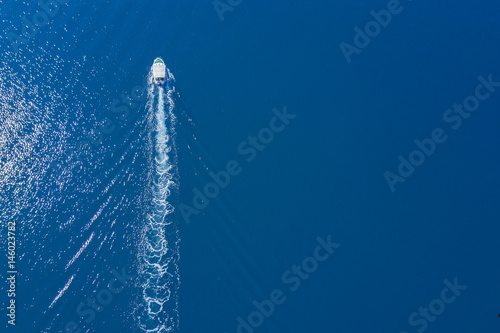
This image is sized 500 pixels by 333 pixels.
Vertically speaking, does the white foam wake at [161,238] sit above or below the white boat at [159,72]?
below

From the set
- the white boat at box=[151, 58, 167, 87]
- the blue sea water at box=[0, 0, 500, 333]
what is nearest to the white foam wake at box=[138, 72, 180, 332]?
the blue sea water at box=[0, 0, 500, 333]

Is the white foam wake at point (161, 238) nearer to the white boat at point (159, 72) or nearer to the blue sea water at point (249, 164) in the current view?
the blue sea water at point (249, 164)

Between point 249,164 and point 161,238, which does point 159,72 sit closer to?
point 249,164

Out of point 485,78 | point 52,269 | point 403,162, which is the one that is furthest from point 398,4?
point 52,269

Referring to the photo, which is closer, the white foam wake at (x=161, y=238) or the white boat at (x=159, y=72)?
the white foam wake at (x=161, y=238)

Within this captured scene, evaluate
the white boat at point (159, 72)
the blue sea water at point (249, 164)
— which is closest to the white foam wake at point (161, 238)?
the blue sea water at point (249, 164)
